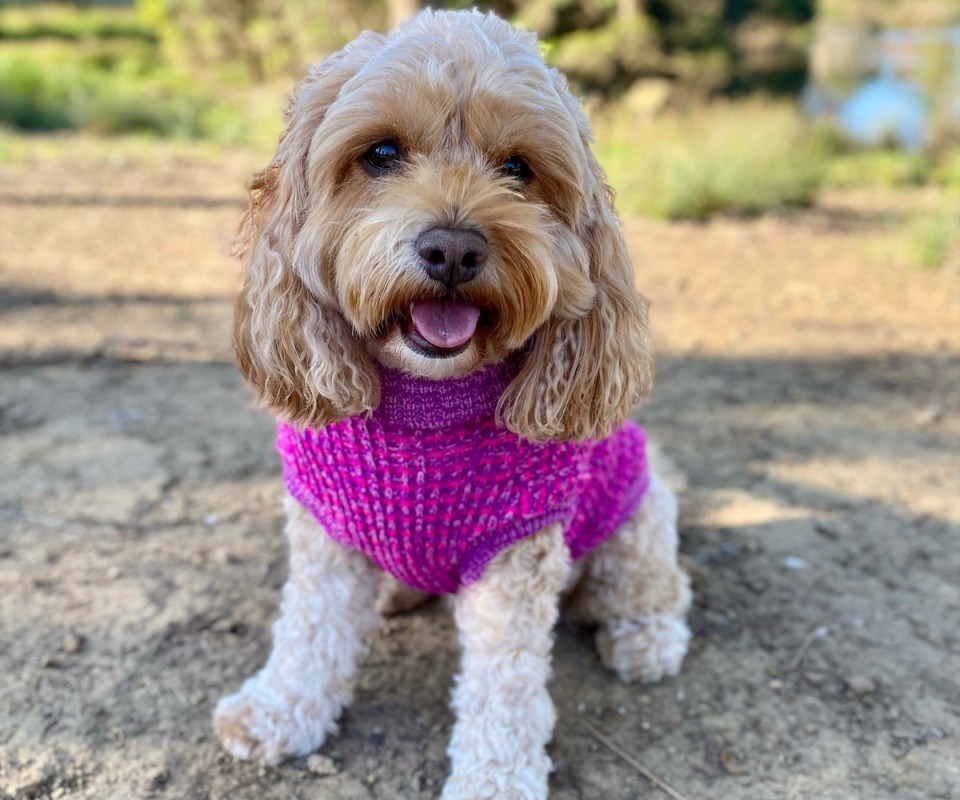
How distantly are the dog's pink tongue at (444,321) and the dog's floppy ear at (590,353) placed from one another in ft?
0.86

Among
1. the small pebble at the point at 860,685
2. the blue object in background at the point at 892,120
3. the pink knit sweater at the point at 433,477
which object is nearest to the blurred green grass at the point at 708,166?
the blue object in background at the point at 892,120

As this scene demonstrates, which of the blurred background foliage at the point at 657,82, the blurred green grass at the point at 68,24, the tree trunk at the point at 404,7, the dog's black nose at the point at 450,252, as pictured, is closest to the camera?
the dog's black nose at the point at 450,252

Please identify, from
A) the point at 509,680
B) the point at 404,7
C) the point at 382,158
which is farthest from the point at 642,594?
the point at 404,7

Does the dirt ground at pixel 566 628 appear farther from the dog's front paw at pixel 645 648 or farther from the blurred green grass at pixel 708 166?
the blurred green grass at pixel 708 166

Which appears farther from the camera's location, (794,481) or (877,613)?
(794,481)

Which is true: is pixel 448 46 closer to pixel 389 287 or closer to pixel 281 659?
pixel 389 287

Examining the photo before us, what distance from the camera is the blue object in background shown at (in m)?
15.8

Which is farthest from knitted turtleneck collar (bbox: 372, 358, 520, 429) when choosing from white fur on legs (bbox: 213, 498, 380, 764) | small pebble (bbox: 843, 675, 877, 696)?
small pebble (bbox: 843, 675, 877, 696)

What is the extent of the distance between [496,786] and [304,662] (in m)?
0.69

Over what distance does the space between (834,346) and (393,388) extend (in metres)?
4.71

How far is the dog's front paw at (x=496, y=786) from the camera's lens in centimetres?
236

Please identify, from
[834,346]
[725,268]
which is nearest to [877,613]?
[834,346]

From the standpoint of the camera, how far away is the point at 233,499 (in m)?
3.84

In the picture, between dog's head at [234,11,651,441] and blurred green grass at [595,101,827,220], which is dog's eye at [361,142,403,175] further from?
blurred green grass at [595,101,827,220]
